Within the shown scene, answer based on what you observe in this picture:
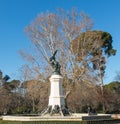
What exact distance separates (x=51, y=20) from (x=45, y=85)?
27.6 feet

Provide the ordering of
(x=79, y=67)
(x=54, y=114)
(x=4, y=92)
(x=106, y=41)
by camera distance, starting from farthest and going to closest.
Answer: (x=4, y=92) → (x=106, y=41) → (x=79, y=67) → (x=54, y=114)

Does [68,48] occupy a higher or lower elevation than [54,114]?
higher

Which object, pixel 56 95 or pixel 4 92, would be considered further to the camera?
pixel 4 92

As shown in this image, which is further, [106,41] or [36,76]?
[106,41]

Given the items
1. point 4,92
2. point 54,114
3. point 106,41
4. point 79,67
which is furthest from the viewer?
point 4,92

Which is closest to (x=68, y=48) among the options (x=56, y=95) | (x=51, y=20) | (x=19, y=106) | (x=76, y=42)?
(x=76, y=42)

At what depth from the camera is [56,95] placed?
34125mm

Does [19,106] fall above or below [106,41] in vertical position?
below

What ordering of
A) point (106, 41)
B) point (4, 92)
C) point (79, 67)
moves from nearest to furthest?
point (79, 67), point (106, 41), point (4, 92)

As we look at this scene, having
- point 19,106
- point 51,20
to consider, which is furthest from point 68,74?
point 19,106

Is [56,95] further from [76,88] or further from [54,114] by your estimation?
[76,88]

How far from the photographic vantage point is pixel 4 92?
67.1 metres

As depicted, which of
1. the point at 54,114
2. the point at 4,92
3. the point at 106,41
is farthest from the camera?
the point at 4,92

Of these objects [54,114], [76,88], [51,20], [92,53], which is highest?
[51,20]
